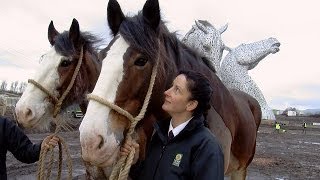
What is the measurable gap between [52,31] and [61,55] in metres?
0.68

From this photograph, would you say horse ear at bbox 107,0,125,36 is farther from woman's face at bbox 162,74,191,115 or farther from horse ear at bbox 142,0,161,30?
woman's face at bbox 162,74,191,115

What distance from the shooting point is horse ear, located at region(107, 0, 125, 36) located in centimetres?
286

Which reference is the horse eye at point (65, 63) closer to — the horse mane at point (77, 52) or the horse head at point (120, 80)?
the horse mane at point (77, 52)

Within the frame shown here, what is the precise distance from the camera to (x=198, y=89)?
238cm

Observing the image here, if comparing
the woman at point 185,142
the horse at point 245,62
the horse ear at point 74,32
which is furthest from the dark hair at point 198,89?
the horse at point 245,62

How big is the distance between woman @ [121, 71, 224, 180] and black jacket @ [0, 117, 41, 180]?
1.24 meters

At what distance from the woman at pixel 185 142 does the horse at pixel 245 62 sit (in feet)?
96.7

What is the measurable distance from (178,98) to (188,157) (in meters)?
0.36

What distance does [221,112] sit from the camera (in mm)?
3574

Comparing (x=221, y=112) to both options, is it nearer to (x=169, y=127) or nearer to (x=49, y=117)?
(x=169, y=127)

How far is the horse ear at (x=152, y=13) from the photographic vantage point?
2794mm

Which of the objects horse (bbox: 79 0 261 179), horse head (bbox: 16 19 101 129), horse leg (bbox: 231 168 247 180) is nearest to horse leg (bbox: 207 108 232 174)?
horse (bbox: 79 0 261 179)

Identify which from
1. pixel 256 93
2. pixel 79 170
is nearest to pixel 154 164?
pixel 79 170

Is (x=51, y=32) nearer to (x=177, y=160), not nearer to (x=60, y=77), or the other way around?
(x=60, y=77)
